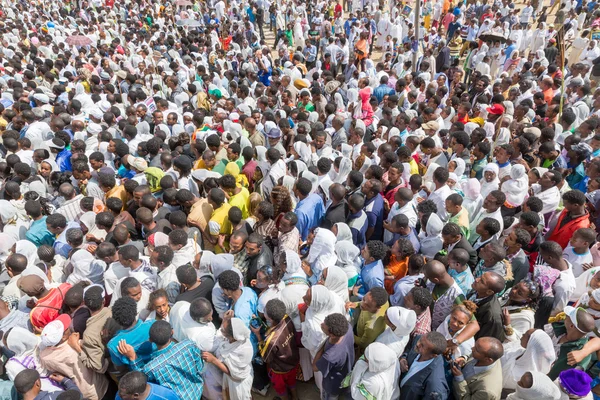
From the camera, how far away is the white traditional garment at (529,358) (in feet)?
9.57

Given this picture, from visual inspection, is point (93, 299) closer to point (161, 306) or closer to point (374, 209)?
point (161, 306)

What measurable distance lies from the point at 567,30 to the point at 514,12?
9.63 feet

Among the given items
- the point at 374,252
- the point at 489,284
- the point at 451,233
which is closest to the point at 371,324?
the point at 374,252

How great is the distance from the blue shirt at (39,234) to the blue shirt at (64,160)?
186cm

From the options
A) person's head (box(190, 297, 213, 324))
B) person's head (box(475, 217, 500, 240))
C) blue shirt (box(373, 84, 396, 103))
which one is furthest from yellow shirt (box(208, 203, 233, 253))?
blue shirt (box(373, 84, 396, 103))

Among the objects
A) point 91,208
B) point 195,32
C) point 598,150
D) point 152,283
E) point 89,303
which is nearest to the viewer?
point 89,303

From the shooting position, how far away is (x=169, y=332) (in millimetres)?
3086

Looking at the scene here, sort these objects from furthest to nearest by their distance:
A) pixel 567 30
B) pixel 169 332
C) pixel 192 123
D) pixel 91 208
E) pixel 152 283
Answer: pixel 567 30 < pixel 192 123 < pixel 91 208 < pixel 152 283 < pixel 169 332

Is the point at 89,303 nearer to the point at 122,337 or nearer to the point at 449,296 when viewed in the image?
the point at 122,337

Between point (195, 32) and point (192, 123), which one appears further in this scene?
point (195, 32)

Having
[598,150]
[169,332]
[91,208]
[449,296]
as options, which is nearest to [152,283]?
[169,332]

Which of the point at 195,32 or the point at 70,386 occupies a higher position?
the point at 195,32

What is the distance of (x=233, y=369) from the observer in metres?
3.16

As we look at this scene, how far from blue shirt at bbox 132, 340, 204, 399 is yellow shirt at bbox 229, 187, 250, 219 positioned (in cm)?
202
